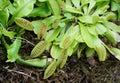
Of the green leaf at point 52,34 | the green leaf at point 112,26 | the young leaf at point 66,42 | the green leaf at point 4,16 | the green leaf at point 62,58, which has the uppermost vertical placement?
the green leaf at point 4,16

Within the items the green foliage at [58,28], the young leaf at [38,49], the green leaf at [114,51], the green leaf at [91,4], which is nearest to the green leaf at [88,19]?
the green foliage at [58,28]

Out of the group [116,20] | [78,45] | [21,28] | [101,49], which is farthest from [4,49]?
[116,20]

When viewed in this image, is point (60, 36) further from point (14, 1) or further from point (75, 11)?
point (14, 1)

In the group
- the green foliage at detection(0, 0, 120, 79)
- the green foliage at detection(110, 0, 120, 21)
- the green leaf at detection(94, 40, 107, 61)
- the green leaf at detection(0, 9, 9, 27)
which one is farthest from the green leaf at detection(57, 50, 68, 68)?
the green foliage at detection(110, 0, 120, 21)

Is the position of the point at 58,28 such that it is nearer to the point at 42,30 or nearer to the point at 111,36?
the point at 42,30

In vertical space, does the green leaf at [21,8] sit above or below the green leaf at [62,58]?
above

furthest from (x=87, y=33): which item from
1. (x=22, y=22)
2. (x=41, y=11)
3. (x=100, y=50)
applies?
(x=22, y=22)

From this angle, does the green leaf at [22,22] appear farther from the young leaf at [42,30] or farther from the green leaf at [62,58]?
the green leaf at [62,58]
